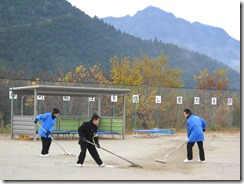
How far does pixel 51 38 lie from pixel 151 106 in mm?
34755

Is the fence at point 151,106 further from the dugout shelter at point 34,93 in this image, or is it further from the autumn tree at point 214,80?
the autumn tree at point 214,80

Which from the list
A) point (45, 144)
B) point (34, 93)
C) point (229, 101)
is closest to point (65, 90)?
point (34, 93)

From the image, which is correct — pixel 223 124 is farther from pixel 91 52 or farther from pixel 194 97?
pixel 91 52

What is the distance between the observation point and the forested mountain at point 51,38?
63.9m

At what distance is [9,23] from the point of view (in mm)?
69312

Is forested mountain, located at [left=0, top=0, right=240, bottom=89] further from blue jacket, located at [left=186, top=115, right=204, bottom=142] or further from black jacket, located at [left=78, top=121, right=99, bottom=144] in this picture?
black jacket, located at [left=78, top=121, right=99, bottom=144]

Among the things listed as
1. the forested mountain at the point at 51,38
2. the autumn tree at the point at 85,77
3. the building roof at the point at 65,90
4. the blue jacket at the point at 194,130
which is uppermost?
the forested mountain at the point at 51,38

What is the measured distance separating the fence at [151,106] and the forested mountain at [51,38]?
71.7 feet

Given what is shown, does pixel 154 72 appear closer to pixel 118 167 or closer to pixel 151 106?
pixel 151 106

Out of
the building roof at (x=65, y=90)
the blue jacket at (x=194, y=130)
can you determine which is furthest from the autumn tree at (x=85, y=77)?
the blue jacket at (x=194, y=130)

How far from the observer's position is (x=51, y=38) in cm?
7100

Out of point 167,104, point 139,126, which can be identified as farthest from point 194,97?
point 139,126

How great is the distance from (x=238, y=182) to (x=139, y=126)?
82.8 feet

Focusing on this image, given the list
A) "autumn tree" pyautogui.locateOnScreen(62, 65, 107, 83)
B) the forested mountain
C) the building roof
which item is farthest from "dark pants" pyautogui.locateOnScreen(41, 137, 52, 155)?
the forested mountain
